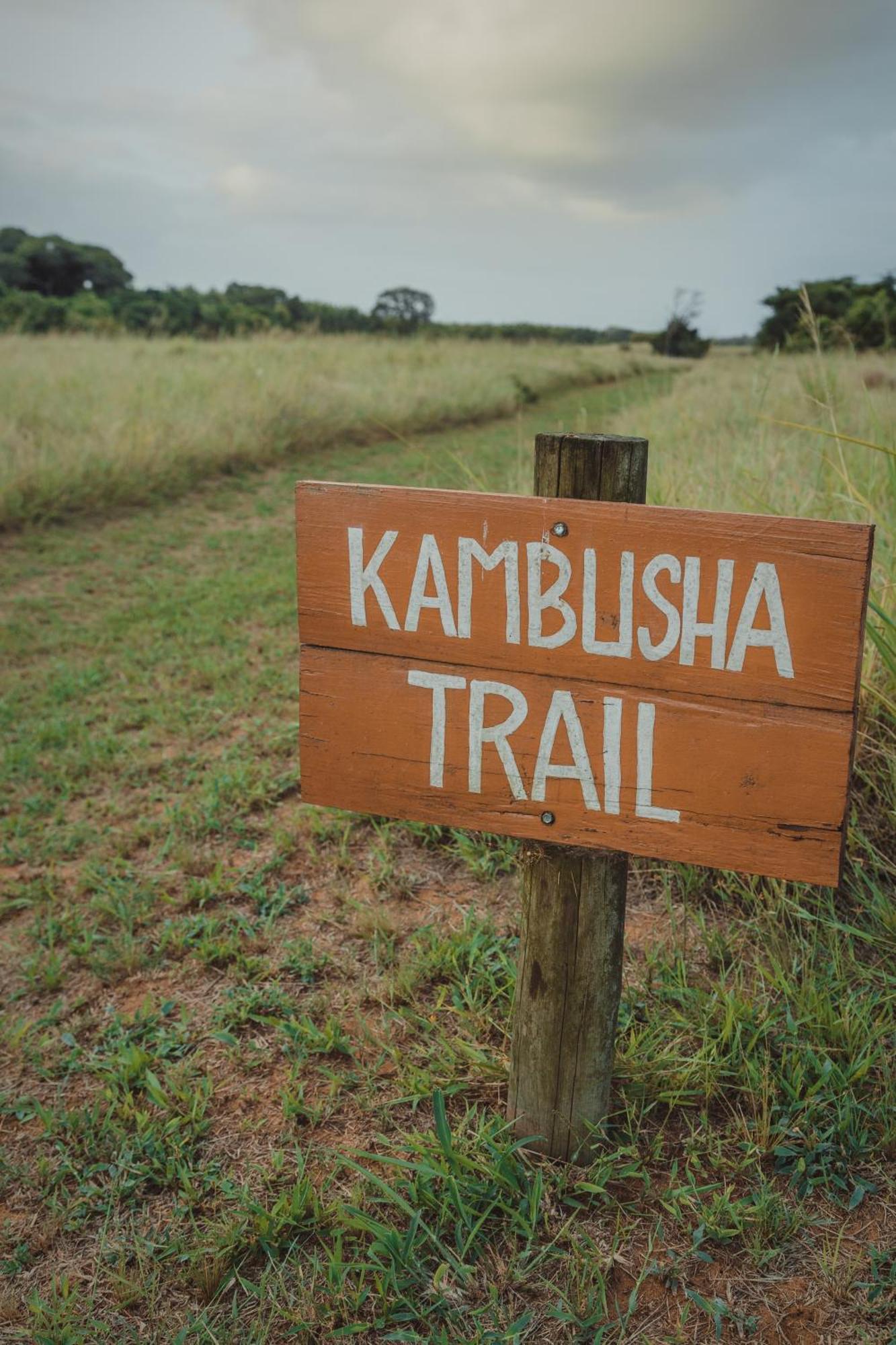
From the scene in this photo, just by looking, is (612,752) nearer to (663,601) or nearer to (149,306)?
(663,601)

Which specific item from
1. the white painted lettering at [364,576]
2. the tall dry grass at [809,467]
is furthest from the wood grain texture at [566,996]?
the tall dry grass at [809,467]

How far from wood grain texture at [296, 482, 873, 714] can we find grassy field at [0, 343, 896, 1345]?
0.86 m

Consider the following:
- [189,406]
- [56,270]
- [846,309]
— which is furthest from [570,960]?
[56,270]

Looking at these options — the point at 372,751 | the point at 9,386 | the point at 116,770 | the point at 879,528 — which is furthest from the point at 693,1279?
the point at 9,386

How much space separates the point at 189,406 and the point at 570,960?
8.67 metres

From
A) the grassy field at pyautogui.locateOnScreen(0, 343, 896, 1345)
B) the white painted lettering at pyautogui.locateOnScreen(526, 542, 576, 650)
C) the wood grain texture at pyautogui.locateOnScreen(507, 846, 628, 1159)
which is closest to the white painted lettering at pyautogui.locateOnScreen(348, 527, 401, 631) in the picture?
the white painted lettering at pyautogui.locateOnScreen(526, 542, 576, 650)

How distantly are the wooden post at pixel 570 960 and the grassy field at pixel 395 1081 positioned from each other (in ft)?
0.31

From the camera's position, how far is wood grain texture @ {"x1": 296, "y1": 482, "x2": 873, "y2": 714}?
1235 mm

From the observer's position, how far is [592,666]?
136cm

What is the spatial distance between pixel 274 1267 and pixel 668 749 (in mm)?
1125

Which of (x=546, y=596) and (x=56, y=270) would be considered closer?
(x=546, y=596)

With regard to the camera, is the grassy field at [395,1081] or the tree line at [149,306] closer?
the grassy field at [395,1081]

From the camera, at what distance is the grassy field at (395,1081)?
146 centimetres

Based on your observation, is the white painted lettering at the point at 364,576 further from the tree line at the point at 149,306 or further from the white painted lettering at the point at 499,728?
the tree line at the point at 149,306
